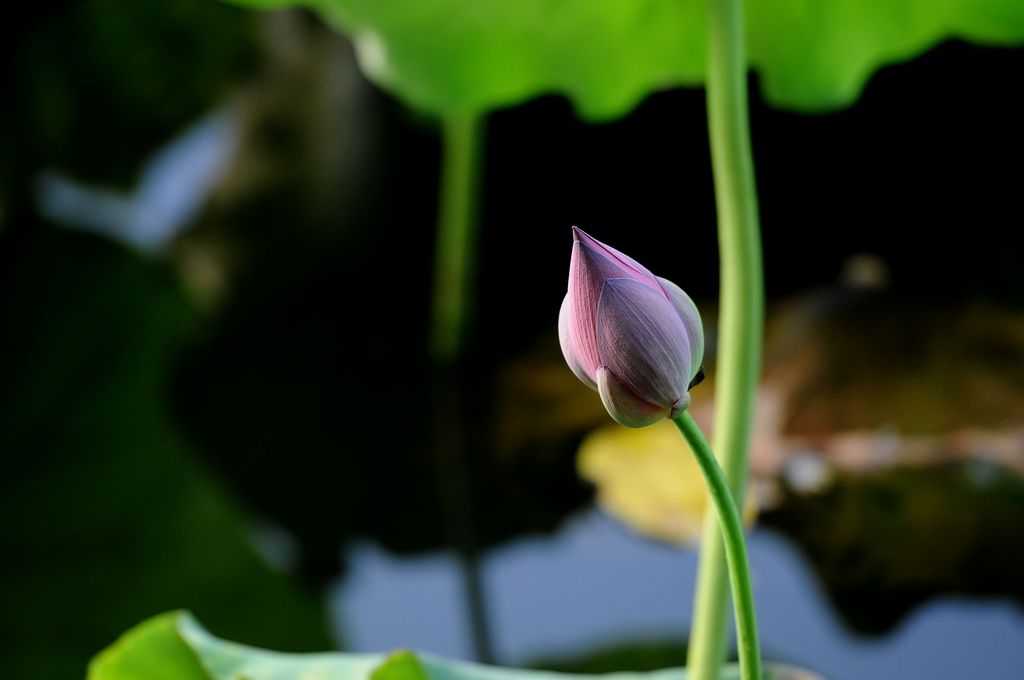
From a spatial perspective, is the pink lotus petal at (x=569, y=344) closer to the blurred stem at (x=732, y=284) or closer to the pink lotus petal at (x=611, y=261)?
the pink lotus petal at (x=611, y=261)

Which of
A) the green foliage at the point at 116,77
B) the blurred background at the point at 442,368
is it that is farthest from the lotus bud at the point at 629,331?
the green foliage at the point at 116,77

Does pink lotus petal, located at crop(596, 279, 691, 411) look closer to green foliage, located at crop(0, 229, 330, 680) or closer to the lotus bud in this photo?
the lotus bud

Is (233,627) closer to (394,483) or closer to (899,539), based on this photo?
(394,483)

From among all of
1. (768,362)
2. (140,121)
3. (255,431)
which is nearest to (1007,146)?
(768,362)

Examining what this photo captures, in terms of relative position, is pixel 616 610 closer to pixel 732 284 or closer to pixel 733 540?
pixel 732 284

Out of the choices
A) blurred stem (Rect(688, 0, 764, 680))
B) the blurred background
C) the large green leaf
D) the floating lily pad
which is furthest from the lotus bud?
the floating lily pad

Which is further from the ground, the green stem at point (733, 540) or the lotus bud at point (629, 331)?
the lotus bud at point (629, 331)

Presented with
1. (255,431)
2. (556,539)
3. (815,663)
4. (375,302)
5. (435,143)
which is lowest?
(815,663)
